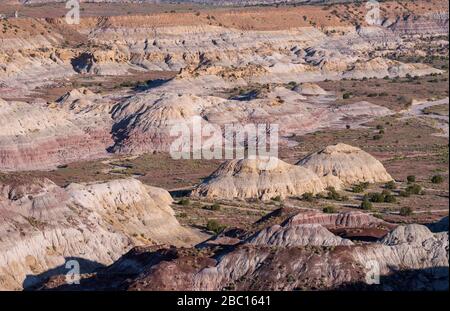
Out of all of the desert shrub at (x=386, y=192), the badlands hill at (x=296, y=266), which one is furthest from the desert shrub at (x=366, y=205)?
the badlands hill at (x=296, y=266)

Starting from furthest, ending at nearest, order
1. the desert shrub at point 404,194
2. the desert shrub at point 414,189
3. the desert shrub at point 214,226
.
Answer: the desert shrub at point 414,189
the desert shrub at point 404,194
the desert shrub at point 214,226

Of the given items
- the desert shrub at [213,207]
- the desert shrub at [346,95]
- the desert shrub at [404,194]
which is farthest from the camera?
the desert shrub at [346,95]

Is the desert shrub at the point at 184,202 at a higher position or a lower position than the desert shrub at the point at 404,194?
higher

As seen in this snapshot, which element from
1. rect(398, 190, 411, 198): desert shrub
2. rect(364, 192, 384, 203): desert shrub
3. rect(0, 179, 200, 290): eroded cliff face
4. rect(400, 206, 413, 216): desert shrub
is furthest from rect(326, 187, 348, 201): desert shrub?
rect(0, 179, 200, 290): eroded cliff face

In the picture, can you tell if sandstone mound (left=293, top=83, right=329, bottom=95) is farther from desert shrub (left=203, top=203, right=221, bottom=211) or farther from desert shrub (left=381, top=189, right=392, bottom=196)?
desert shrub (left=203, top=203, right=221, bottom=211)

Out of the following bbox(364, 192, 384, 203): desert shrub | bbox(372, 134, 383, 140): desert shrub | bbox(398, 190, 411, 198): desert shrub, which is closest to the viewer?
bbox(364, 192, 384, 203): desert shrub

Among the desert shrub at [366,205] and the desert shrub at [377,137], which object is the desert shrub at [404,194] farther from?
the desert shrub at [377,137]
